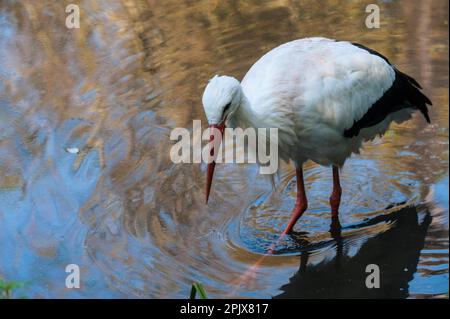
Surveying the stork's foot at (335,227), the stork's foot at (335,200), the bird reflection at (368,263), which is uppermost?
the stork's foot at (335,200)

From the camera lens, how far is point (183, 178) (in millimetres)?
6641

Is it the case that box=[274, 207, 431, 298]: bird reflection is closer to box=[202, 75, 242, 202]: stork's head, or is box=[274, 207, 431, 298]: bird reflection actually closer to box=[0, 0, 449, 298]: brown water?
box=[0, 0, 449, 298]: brown water

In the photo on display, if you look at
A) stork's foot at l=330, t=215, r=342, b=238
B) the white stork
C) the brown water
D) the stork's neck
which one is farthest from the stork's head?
stork's foot at l=330, t=215, r=342, b=238

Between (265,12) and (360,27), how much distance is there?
3.98 ft

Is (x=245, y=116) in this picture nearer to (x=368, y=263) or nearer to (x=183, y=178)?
(x=368, y=263)

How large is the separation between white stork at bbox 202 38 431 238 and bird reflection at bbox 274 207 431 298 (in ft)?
1.36

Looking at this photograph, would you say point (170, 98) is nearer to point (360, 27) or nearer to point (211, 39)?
point (211, 39)

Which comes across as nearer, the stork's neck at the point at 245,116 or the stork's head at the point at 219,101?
the stork's head at the point at 219,101

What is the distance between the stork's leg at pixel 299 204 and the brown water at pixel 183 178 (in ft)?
0.38

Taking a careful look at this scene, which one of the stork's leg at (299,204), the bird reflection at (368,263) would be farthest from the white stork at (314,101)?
the bird reflection at (368,263)

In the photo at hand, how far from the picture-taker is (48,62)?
9.00 metres

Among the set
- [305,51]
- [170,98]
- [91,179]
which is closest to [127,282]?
[91,179]

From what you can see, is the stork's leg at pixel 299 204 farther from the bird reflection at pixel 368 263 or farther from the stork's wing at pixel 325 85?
the stork's wing at pixel 325 85

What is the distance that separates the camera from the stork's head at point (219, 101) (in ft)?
16.2
